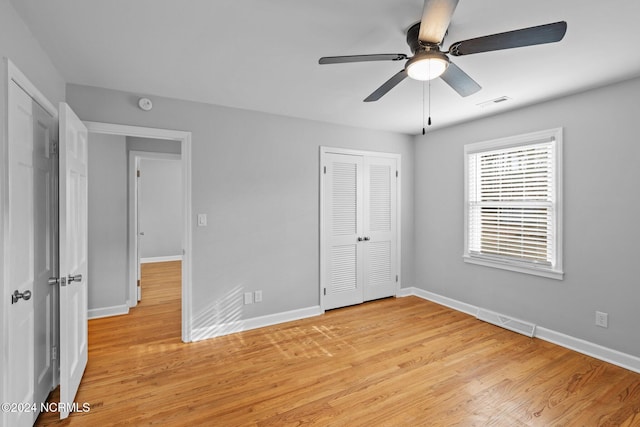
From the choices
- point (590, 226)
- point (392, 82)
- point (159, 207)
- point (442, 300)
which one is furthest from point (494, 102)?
point (159, 207)

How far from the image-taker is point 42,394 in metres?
2.11

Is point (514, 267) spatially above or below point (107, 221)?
below

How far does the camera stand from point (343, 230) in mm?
4188

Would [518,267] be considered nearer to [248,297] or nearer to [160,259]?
[248,297]

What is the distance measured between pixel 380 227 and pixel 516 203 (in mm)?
1702

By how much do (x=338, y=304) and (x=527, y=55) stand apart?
3.27 metres

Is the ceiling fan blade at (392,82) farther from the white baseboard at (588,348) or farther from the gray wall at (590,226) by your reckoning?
the white baseboard at (588,348)

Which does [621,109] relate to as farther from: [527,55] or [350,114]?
[350,114]

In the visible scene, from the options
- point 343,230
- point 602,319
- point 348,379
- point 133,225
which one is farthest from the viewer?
point 343,230

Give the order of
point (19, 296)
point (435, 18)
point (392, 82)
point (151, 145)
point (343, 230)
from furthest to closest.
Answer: point (151, 145)
point (343, 230)
point (392, 82)
point (19, 296)
point (435, 18)

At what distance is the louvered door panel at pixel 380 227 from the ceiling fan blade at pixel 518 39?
2715 millimetres

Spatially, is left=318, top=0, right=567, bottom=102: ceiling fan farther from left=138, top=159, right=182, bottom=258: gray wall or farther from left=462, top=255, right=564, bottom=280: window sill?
left=138, top=159, right=182, bottom=258: gray wall

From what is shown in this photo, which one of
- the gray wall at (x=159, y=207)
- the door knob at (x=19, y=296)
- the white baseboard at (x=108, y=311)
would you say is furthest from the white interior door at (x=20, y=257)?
the gray wall at (x=159, y=207)

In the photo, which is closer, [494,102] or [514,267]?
[494,102]
